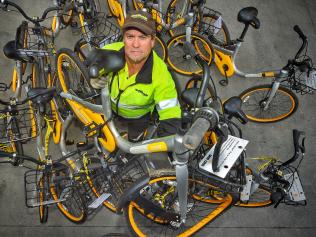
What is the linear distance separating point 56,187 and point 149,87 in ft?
4.94

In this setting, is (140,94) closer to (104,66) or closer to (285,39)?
(104,66)

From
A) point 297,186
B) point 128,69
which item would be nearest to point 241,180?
point 297,186

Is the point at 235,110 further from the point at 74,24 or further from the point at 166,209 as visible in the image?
the point at 74,24

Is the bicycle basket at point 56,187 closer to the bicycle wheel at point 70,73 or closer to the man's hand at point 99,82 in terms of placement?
the bicycle wheel at point 70,73

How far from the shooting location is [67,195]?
10.8ft

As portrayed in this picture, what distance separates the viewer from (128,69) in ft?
9.37

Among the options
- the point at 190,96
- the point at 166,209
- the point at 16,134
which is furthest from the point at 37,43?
the point at 166,209

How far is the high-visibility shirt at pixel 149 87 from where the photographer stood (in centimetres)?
282

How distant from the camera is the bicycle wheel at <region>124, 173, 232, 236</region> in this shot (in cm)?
295

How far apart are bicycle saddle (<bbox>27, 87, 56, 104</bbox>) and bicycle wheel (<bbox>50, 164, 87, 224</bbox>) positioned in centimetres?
78

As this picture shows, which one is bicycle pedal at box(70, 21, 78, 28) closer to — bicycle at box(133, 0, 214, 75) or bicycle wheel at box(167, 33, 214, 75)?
bicycle at box(133, 0, 214, 75)

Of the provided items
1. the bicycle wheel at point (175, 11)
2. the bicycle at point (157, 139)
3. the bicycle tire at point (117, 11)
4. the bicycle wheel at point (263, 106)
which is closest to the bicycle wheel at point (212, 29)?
the bicycle wheel at point (175, 11)

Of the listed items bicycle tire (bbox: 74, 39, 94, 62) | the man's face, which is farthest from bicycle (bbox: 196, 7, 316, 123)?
the man's face

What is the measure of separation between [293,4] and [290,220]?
448 centimetres
